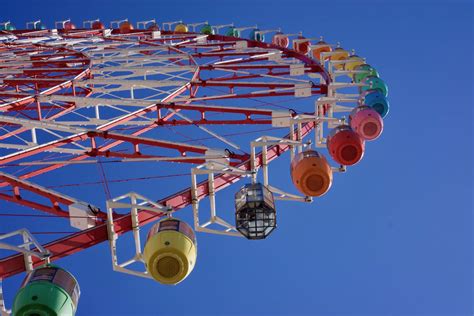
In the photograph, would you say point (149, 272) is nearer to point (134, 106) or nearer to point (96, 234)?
point (96, 234)

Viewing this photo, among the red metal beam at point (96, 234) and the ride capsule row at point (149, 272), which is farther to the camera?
the red metal beam at point (96, 234)

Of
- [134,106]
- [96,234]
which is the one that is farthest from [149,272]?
[134,106]

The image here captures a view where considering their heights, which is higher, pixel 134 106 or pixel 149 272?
pixel 134 106

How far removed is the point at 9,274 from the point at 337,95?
42.7 feet

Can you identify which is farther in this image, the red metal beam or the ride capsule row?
the red metal beam

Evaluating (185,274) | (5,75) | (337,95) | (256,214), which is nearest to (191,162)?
(256,214)

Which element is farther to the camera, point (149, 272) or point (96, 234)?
point (96, 234)

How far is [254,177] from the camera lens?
13141mm

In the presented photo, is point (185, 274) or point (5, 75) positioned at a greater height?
point (5, 75)

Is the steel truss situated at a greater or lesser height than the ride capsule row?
greater

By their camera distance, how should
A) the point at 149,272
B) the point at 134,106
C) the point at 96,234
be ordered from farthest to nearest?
1. the point at 134,106
2. the point at 96,234
3. the point at 149,272

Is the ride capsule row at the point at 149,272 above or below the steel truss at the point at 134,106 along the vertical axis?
below

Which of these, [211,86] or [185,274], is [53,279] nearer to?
[185,274]

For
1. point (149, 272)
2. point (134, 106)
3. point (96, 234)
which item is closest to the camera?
point (149, 272)
